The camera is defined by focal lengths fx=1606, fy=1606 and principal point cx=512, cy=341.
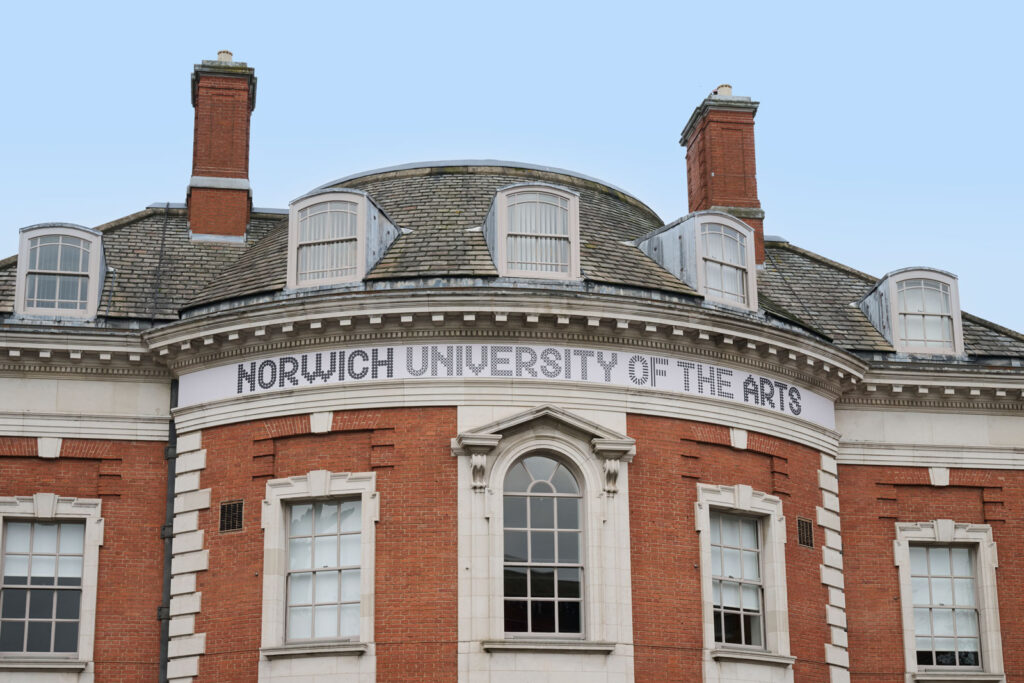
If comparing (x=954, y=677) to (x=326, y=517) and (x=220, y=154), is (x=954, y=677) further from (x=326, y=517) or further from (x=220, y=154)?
(x=220, y=154)

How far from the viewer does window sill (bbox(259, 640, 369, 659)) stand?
2172cm

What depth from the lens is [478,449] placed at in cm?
2242

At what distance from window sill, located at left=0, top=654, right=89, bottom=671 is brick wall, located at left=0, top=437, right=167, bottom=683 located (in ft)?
1.05

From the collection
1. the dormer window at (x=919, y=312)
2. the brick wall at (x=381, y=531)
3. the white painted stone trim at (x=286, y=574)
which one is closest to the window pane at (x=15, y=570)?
the brick wall at (x=381, y=531)

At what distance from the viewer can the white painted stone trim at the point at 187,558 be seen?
22.8 meters

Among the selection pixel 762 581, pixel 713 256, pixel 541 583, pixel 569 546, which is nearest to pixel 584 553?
pixel 569 546

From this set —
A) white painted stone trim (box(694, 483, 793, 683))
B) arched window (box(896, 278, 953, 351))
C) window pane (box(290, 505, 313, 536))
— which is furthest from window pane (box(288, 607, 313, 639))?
arched window (box(896, 278, 953, 351))

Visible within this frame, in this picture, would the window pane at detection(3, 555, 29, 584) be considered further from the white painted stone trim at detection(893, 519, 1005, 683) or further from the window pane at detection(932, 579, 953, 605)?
the window pane at detection(932, 579, 953, 605)

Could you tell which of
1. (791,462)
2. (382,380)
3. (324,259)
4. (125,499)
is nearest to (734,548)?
(791,462)

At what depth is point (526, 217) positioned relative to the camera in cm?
2430

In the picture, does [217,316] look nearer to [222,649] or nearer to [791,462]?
[222,649]

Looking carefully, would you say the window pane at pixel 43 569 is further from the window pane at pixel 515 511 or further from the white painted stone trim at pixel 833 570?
the white painted stone trim at pixel 833 570

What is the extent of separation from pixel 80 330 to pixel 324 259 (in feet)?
12.4

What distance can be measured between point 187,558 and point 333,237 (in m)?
5.23
